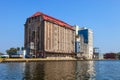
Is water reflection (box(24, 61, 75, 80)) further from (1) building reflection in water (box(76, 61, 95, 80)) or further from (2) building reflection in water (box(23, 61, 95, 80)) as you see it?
(1) building reflection in water (box(76, 61, 95, 80))

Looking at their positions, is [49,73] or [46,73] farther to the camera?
[49,73]

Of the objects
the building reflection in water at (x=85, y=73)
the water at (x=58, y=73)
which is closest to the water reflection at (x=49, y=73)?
the water at (x=58, y=73)

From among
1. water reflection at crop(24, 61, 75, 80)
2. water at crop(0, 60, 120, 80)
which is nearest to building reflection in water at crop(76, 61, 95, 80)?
water at crop(0, 60, 120, 80)

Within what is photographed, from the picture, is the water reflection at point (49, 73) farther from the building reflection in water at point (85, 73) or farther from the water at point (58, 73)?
the building reflection in water at point (85, 73)

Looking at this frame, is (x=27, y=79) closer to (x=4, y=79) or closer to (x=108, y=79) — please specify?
(x=4, y=79)

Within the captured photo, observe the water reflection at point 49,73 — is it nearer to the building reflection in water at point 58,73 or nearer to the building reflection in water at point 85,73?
the building reflection in water at point 58,73

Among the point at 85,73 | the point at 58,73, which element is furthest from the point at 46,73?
the point at 85,73

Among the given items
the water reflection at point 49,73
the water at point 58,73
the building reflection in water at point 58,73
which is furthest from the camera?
the water at point 58,73

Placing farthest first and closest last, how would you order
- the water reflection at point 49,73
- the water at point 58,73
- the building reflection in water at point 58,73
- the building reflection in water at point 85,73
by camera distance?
the building reflection in water at point 85,73 < the water at point 58,73 < the building reflection in water at point 58,73 < the water reflection at point 49,73

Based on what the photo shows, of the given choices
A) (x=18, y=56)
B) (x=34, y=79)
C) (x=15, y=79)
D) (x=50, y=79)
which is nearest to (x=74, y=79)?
(x=50, y=79)

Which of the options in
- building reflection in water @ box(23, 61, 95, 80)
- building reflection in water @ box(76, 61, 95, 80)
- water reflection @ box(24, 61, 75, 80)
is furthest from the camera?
building reflection in water @ box(76, 61, 95, 80)

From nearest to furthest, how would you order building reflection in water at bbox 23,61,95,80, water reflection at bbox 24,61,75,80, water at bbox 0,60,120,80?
water reflection at bbox 24,61,75,80, building reflection in water at bbox 23,61,95,80, water at bbox 0,60,120,80

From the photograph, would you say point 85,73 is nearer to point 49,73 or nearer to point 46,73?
point 49,73

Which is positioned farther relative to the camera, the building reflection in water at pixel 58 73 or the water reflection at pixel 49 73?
the building reflection in water at pixel 58 73
